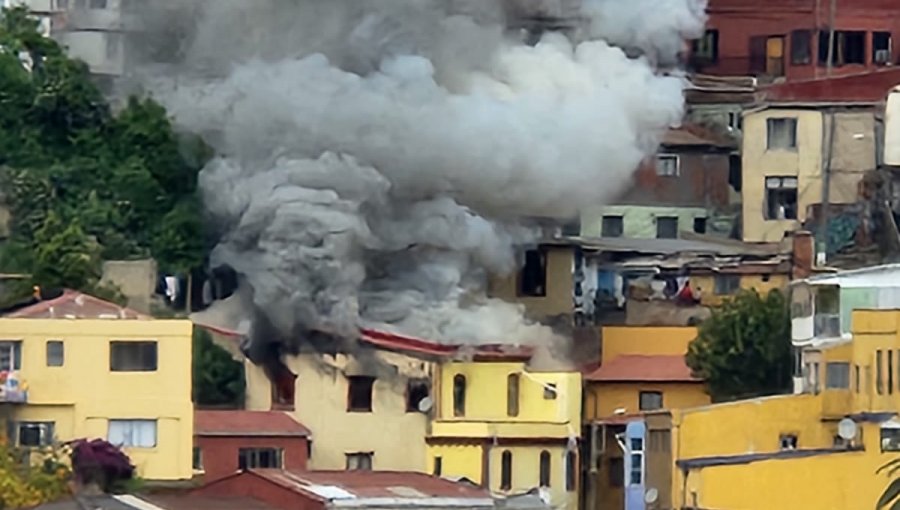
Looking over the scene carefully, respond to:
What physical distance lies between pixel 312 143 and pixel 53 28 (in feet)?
26.8

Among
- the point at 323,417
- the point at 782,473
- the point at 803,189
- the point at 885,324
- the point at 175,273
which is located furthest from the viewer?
the point at 803,189

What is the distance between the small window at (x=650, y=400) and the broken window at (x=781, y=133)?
35.4 feet

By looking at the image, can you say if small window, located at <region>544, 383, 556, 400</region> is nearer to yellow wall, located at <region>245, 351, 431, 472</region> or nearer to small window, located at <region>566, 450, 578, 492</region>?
small window, located at <region>566, 450, 578, 492</region>

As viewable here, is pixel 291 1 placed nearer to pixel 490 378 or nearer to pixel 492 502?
pixel 490 378

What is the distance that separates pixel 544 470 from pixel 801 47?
2398 centimetres

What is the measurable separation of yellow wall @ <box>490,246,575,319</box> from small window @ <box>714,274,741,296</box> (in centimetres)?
231

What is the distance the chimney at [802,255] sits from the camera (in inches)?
3167

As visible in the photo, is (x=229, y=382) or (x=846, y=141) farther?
(x=846, y=141)

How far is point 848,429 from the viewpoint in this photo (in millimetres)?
65625

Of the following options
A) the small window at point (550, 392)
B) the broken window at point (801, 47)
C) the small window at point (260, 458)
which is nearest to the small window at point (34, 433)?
the small window at point (260, 458)

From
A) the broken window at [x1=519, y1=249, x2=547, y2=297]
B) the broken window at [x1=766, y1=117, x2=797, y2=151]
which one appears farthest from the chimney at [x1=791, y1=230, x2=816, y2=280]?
the broken window at [x1=766, y1=117, x2=797, y2=151]

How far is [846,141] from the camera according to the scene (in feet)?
288

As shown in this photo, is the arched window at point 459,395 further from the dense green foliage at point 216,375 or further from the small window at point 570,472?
the dense green foliage at point 216,375

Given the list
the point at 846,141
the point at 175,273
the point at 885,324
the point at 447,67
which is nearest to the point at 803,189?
the point at 846,141
